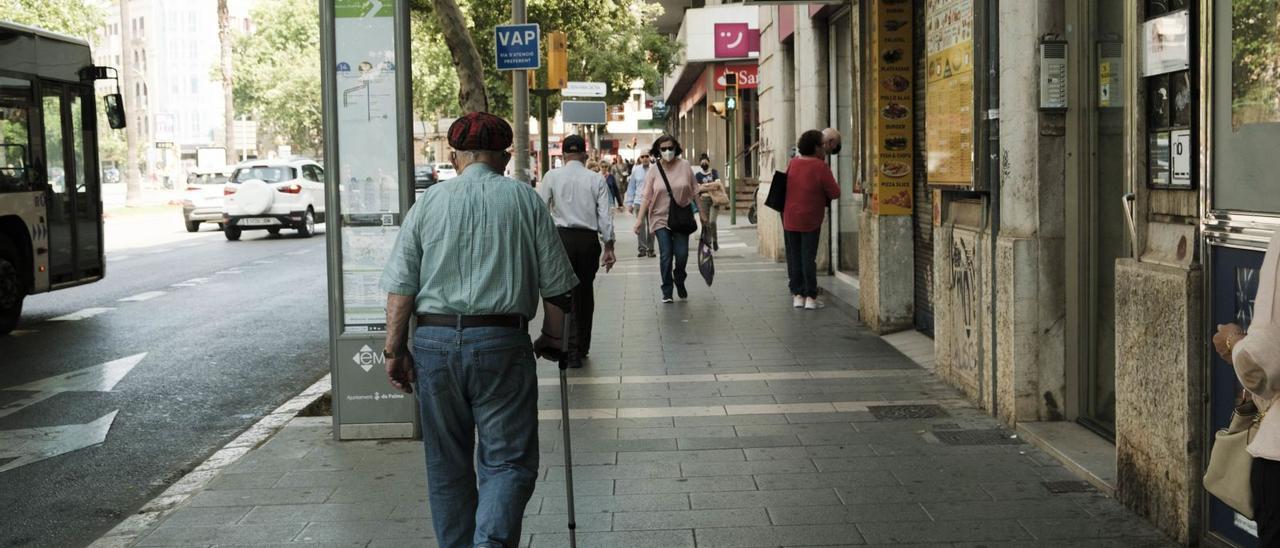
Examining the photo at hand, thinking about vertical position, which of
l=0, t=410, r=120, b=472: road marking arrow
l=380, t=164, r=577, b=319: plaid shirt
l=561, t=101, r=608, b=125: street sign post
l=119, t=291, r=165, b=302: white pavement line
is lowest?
l=0, t=410, r=120, b=472: road marking arrow

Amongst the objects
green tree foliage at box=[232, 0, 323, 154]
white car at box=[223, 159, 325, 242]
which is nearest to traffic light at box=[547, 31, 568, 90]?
white car at box=[223, 159, 325, 242]

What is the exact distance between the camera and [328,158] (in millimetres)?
7117

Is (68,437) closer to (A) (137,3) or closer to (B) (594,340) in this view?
(B) (594,340)

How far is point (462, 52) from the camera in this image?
624 inches

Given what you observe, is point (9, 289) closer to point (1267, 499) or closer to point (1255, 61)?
point (1255, 61)

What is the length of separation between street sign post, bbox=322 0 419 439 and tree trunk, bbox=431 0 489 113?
337 inches

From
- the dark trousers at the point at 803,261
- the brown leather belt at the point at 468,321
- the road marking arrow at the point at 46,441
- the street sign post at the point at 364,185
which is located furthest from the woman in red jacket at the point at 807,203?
the brown leather belt at the point at 468,321

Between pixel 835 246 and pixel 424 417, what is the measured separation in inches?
463

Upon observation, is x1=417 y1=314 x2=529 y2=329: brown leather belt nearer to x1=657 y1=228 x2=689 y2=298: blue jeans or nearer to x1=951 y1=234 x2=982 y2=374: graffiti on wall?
x1=951 y1=234 x2=982 y2=374: graffiti on wall

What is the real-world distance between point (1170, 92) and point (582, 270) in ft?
18.2

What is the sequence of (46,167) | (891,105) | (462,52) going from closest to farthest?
(891,105) → (46,167) → (462,52)

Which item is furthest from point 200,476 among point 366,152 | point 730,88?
point 730,88

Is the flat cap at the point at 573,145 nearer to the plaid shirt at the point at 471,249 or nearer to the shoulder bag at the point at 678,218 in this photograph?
the shoulder bag at the point at 678,218

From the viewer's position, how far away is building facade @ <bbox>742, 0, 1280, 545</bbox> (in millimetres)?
4645
